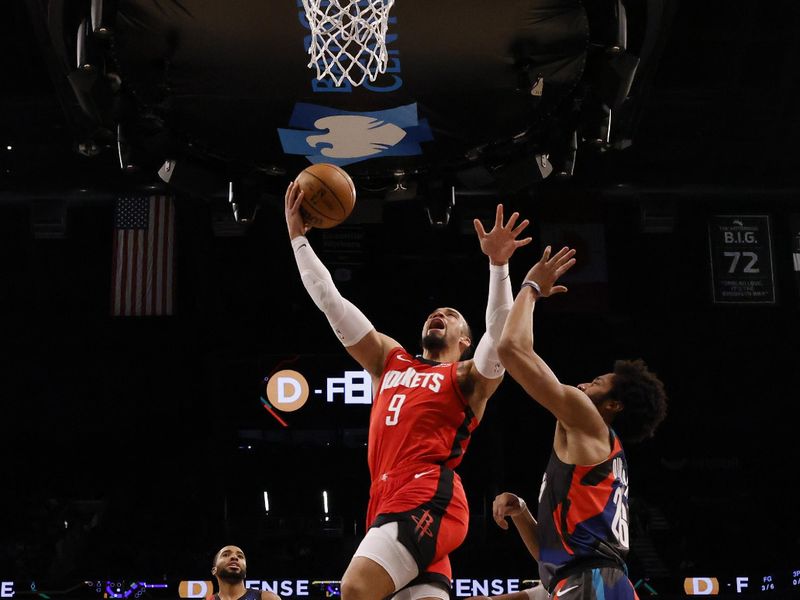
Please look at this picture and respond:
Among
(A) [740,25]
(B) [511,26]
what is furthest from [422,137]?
(A) [740,25]

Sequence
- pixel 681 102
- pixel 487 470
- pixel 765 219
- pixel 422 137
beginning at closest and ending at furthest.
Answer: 1. pixel 422 137
2. pixel 681 102
3. pixel 765 219
4. pixel 487 470

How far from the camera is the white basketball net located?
5.58 meters

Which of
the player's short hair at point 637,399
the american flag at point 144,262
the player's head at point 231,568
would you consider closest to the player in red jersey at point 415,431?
the player's short hair at point 637,399

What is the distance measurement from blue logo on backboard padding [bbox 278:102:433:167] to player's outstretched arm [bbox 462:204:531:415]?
11.8 ft

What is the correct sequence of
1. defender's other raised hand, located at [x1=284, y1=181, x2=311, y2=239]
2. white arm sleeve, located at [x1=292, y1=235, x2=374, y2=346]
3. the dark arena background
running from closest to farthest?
white arm sleeve, located at [x1=292, y1=235, x2=374, y2=346], defender's other raised hand, located at [x1=284, y1=181, x2=311, y2=239], the dark arena background

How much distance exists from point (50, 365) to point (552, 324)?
6.25 metres

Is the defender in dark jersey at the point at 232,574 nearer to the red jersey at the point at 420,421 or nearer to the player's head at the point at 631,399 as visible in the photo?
the red jersey at the point at 420,421

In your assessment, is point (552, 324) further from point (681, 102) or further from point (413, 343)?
point (681, 102)

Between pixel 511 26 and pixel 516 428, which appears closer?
pixel 511 26

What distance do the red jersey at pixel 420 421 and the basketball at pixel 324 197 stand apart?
744mm

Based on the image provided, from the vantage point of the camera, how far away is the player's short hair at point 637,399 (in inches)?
136

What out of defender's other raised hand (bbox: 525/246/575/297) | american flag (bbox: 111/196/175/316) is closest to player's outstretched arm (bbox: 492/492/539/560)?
defender's other raised hand (bbox: 525/246/575/297)

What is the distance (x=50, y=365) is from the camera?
469 inches

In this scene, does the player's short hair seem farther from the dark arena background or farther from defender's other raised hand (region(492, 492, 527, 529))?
the dark arena background
